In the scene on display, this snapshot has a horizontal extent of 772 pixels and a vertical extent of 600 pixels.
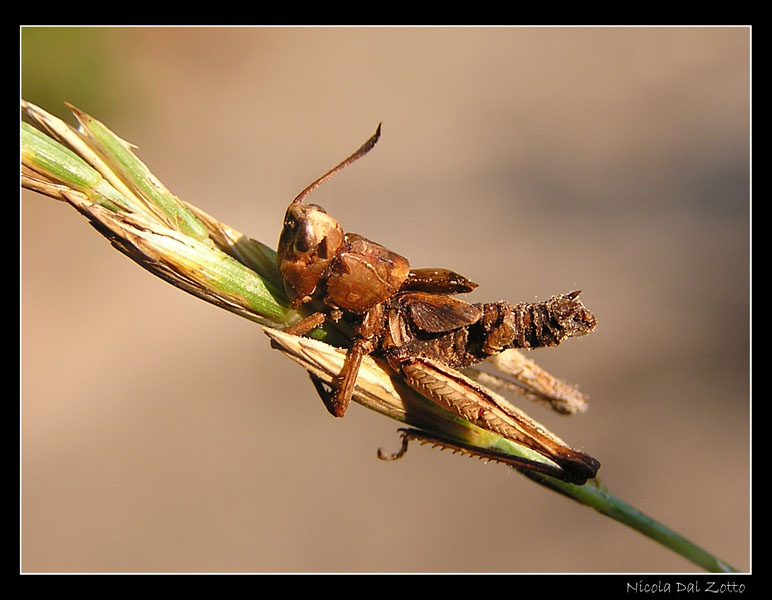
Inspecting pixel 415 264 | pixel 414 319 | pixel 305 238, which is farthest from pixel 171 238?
pixel 415 264

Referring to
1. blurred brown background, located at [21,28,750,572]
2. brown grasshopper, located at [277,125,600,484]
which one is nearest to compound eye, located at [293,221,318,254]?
brown grasshopper, located at [277,125,600,484]

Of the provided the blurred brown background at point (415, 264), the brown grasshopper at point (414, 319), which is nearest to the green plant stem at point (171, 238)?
the brown grasshopper at point (414, 319)

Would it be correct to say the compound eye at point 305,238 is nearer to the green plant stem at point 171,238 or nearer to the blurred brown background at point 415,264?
the green plant stem at point 171,238

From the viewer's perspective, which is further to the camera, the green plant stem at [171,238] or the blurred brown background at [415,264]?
the blurred brown background at [415,264]

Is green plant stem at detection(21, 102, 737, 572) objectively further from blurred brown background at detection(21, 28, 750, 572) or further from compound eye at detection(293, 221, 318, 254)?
blurred brown background at detection(21, 28, 750, 572)

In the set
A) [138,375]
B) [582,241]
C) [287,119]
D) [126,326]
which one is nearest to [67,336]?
[126,326]

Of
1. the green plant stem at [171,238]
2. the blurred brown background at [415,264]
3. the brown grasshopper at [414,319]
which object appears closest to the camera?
the green plant stem at [171,238]

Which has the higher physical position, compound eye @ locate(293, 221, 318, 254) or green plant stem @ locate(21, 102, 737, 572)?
compound eye @ locate(293, 221, 318, 254)

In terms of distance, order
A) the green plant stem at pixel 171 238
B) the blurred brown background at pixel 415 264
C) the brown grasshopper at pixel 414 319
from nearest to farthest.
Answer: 1. the green plant stem at pixel 171 238
2. the brown grasshopper at pixel 414 319
3. the blurred brown background at pixel 415 264
